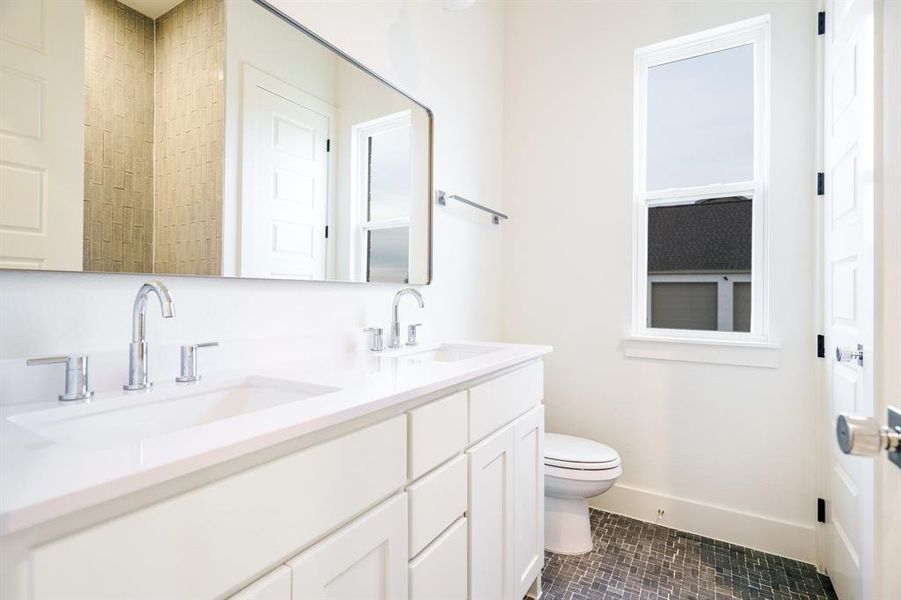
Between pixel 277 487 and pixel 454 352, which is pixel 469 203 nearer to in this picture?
pixel 454 352

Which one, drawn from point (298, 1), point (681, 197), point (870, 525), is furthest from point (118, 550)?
point (681, 197)

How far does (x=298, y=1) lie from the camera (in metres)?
1.40

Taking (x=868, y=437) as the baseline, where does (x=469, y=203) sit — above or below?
above

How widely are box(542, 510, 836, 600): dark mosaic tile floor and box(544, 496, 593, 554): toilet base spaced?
0.04m

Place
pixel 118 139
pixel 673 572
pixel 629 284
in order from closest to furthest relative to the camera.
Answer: pixel 118 139
pixel 673 572
pixel 629 284

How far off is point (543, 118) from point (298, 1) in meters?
1.57

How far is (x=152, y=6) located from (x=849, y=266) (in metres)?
2.15

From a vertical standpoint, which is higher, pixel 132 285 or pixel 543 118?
pixel 543 118

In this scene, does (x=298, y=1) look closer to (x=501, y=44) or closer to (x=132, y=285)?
(x=132, y=285)

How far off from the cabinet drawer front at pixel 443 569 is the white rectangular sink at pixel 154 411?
0.47 meters

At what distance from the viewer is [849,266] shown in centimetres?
150

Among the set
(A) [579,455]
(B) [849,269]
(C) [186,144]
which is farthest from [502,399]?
(B) [849,269]

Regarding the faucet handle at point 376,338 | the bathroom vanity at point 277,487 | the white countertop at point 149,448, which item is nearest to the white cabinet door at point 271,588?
the bathroom vanity at point 277,487

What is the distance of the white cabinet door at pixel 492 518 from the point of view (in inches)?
49.5
